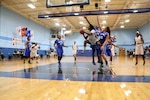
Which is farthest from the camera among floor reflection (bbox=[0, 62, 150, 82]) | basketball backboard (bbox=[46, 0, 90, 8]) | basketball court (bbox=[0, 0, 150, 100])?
basketball backboard (bbox=[46, 0, 90, 8])

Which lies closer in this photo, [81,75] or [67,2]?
[81,75]

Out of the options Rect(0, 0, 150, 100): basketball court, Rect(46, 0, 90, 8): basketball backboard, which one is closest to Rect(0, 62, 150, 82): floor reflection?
Rect(0, 0, 150, 100): basketball court

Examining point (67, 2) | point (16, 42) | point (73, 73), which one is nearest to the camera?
point (73, 73)

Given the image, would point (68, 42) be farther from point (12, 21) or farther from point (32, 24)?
point (12, 21)

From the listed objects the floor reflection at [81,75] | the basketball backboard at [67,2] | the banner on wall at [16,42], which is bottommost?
the floor reflection at [81,75]

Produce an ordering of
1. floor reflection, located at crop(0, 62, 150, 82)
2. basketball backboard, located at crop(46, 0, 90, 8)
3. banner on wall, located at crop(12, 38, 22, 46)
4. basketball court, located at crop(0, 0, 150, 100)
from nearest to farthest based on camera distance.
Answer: basketball court, located at crop(0, 0, 150, 100) → floor reflection, located at crop(0, 62, 150, 82) → basketball backboard, located at crop(46, 0, 90, 8) → banner on wall, located at crop(12, 38, 22, 46)

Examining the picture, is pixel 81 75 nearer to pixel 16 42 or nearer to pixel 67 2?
pixel 67 2

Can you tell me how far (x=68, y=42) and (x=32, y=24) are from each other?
1090 cm

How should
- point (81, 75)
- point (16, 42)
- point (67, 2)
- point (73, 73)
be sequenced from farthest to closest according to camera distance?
1. point (16, 42)
2. point (67, 2)
3. point (73, 73)
4. point (81, 75)

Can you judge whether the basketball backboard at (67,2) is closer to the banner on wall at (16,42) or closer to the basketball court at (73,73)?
the basketball court at (73,73)

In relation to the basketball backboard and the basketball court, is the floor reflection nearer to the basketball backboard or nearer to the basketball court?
the basketball court

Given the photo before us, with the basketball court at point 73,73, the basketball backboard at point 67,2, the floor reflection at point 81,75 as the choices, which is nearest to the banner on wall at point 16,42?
the basketball court at point 73,73

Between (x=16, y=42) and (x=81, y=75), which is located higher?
(x=16, y=42)

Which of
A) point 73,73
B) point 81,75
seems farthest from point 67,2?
point 81,75
